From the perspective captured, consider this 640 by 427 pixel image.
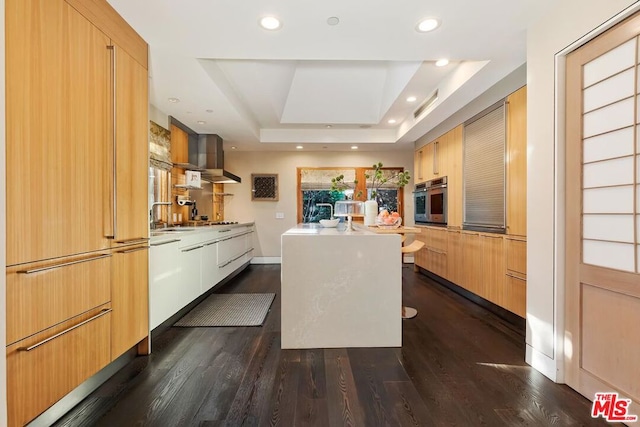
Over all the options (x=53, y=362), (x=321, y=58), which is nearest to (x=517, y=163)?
(x=321, y=58)

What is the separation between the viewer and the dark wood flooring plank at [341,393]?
1.54 meters

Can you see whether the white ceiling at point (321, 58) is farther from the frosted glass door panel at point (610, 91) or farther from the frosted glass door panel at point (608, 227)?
the frosted glass door panel at point (608, 227)

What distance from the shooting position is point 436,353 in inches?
89.9

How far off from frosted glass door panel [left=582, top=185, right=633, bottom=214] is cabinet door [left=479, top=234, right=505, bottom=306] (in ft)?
4.44

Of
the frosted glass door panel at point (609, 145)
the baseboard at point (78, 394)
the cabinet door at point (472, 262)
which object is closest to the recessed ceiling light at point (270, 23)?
the frosted glass door panel at point (609, 145)

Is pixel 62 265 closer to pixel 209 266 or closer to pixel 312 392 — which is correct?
pixel 312 392

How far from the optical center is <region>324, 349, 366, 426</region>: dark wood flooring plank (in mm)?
1544

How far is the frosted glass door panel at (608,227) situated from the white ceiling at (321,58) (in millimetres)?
1366

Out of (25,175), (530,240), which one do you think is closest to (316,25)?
(25,175)

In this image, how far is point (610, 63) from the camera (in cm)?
158

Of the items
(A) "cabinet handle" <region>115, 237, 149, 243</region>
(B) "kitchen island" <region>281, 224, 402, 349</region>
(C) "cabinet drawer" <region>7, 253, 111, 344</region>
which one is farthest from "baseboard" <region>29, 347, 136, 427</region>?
(B) "kitchen island" <region>281, 224, 402, 349</region>

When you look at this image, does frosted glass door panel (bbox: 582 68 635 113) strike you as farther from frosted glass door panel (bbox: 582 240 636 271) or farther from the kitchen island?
the kitchen island

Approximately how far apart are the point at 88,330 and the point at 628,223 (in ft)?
9.62

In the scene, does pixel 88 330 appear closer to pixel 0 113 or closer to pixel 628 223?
pixel 0 113
